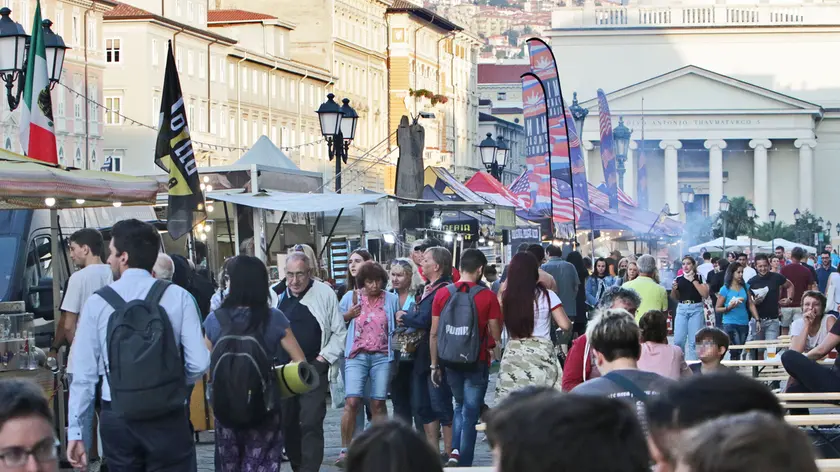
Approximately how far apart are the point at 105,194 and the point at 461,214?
18.8 meters

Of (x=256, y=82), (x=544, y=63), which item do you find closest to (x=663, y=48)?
(x=256, y=82)

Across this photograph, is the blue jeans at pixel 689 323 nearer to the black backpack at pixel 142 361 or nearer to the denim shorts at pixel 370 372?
the denim shorts at pixel 370 372

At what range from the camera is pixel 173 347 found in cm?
670

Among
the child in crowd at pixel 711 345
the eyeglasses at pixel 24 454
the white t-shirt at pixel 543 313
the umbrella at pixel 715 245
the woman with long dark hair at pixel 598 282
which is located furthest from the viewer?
the umbrella at pixel 715 245

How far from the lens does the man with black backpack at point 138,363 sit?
21.8 ft

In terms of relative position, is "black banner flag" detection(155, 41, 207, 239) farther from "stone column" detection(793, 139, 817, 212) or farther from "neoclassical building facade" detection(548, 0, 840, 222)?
"stone column" detection(793, 139, 817, 212)

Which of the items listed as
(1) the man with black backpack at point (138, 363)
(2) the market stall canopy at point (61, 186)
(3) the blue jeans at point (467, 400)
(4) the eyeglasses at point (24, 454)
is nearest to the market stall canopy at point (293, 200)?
(2) the market stall canopy at point (61, 186)

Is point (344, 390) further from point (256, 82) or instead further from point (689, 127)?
point (689, 127)

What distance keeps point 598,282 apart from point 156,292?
53.4 ft

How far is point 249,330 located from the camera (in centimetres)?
776

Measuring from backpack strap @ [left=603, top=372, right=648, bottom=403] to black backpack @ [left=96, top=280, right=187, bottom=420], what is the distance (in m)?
1.84

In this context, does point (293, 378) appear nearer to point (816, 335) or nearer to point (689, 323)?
point (816, 335)

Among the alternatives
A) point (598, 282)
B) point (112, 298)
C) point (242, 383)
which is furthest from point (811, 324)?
point (598, 282)

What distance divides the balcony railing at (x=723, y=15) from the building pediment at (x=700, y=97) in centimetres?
457
